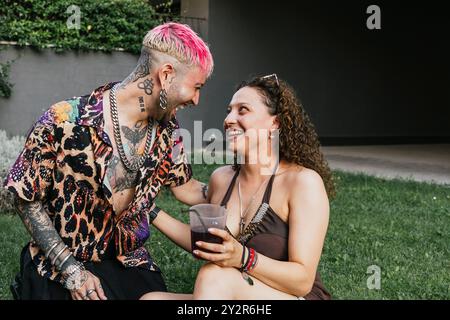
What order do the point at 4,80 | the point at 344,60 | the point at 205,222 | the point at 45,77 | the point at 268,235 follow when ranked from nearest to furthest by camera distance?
the point at 205,222
the point at 268,235
the point at 4,80
the point at 45,77
the point at 344,60

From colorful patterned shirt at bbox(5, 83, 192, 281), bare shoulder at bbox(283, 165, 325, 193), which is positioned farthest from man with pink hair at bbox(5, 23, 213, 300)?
bare shoulder at bbox(283, 165, 325, 193)

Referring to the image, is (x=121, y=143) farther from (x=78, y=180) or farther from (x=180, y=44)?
(x=180, y=44)

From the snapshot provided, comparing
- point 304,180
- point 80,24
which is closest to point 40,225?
point 304,180

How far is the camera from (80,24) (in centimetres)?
1179

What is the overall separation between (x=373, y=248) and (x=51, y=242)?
3.37m

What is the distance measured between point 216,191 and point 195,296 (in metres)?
0.67

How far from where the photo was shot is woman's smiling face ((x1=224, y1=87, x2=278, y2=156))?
2699 millimetres

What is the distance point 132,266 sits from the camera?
275 cm

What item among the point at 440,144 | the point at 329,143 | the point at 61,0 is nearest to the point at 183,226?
the point at 61,0

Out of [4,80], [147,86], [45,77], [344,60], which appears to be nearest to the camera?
[147,86]

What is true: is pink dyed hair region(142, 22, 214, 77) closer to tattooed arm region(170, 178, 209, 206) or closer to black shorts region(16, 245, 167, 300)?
tattooed arm region(170, 178, 209, 206)

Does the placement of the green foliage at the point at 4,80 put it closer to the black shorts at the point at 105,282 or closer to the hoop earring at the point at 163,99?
the black shorts at the point at 105,282

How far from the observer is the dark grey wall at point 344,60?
13547mm

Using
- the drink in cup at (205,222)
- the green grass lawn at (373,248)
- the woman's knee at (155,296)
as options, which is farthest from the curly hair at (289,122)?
the green grass lawn at (373,248)
